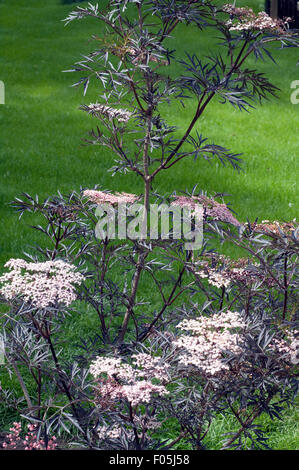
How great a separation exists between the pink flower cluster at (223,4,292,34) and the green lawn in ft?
6.54

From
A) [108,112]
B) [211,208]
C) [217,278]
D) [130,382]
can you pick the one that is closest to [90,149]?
[108,112]

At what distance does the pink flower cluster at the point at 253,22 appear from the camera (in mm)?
2357

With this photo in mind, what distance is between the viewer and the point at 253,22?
2.40m

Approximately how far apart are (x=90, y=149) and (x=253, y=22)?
556 cm

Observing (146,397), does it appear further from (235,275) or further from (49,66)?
(49,66)

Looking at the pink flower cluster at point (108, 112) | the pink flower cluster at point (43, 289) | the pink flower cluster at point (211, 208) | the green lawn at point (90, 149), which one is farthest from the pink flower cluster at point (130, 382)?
the green lawn at point (90, 149)

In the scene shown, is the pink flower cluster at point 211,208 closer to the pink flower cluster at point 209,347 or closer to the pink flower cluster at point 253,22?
the pink flower cluster at point 209,347

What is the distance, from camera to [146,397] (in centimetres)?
174

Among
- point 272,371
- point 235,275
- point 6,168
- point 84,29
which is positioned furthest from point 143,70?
point 84,29

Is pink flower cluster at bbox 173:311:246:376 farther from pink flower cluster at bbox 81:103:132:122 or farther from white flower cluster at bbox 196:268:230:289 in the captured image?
pink flower cluster at bbox 81:103:132:122

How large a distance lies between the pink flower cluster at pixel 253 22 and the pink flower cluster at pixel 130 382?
142 centimetres

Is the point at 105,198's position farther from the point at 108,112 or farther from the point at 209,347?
the point at 209,347

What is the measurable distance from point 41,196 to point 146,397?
4.67 meters

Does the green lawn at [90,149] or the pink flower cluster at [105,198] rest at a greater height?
the pink flower cluster at [105,198]
